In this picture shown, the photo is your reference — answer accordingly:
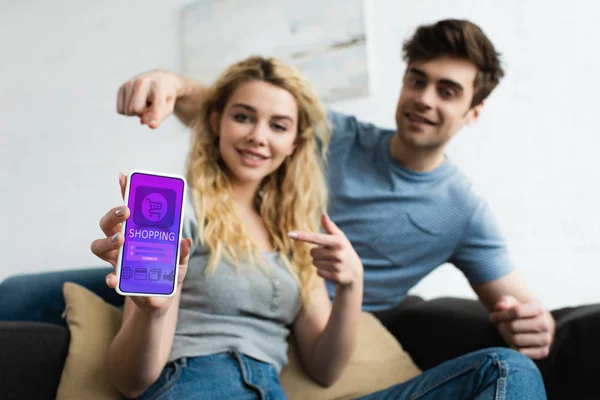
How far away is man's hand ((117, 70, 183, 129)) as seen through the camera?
1.03m

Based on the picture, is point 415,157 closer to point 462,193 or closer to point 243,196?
point 462,193

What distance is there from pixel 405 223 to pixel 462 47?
447 mm

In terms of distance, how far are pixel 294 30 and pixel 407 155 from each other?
806 mm

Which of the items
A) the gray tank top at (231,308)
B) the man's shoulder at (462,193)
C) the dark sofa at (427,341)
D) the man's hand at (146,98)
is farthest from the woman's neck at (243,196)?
the man's shoulder at (462,193)

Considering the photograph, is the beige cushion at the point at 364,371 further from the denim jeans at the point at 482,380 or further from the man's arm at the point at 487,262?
the man's arm at the point at 487,262

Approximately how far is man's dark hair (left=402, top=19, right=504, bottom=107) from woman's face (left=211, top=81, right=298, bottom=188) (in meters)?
0.44

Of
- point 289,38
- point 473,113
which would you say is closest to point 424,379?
point 473,113

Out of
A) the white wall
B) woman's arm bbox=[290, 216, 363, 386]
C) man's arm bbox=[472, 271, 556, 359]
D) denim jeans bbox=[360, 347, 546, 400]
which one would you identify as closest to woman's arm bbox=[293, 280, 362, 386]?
woman's arm bbox=[290, 216, 363, 386]

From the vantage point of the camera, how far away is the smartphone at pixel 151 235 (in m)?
0.75

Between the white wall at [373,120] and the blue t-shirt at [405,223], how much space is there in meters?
0.29

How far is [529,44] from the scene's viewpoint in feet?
5.69

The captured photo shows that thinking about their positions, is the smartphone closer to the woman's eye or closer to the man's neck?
the woman's eye

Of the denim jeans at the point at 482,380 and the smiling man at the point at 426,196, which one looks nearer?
the denim jeans at the point at 482,380

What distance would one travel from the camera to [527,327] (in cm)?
122
